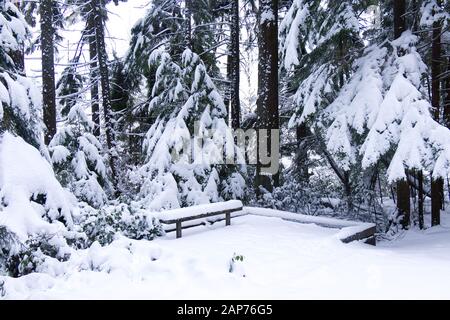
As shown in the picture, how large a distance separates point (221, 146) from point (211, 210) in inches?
138

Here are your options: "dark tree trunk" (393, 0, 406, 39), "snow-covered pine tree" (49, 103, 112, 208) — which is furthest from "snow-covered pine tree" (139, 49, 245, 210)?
"dark tree trunk" (393, 0, 406, 39)

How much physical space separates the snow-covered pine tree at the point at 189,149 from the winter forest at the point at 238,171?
5 cm

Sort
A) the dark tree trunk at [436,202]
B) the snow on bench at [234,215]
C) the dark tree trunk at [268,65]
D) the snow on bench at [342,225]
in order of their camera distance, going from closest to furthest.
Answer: the snow on bench at [342,225] → the snow on bench at [234,215] → the dark tree trunk at [436,202] → the dark tree trunk at [268,65]

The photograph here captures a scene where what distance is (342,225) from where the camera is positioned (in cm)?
978

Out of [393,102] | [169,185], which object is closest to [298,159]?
[169,185]

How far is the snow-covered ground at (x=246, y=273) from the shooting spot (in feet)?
17.0

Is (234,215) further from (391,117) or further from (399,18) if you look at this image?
(399,18)

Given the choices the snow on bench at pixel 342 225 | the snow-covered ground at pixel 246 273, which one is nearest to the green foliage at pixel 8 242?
the snow-covered ground at pixel 246 273

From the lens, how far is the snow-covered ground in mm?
5168

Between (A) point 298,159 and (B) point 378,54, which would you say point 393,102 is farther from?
(A) point 298,159

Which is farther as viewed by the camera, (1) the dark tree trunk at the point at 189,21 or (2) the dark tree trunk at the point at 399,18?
(1) the dark tree trunk at the point at 189,21

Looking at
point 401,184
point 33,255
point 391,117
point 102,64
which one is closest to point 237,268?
point 33,255

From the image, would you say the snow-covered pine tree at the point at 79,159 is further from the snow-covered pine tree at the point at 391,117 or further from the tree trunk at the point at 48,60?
the snow-covered pine tree at the point at 391,117
